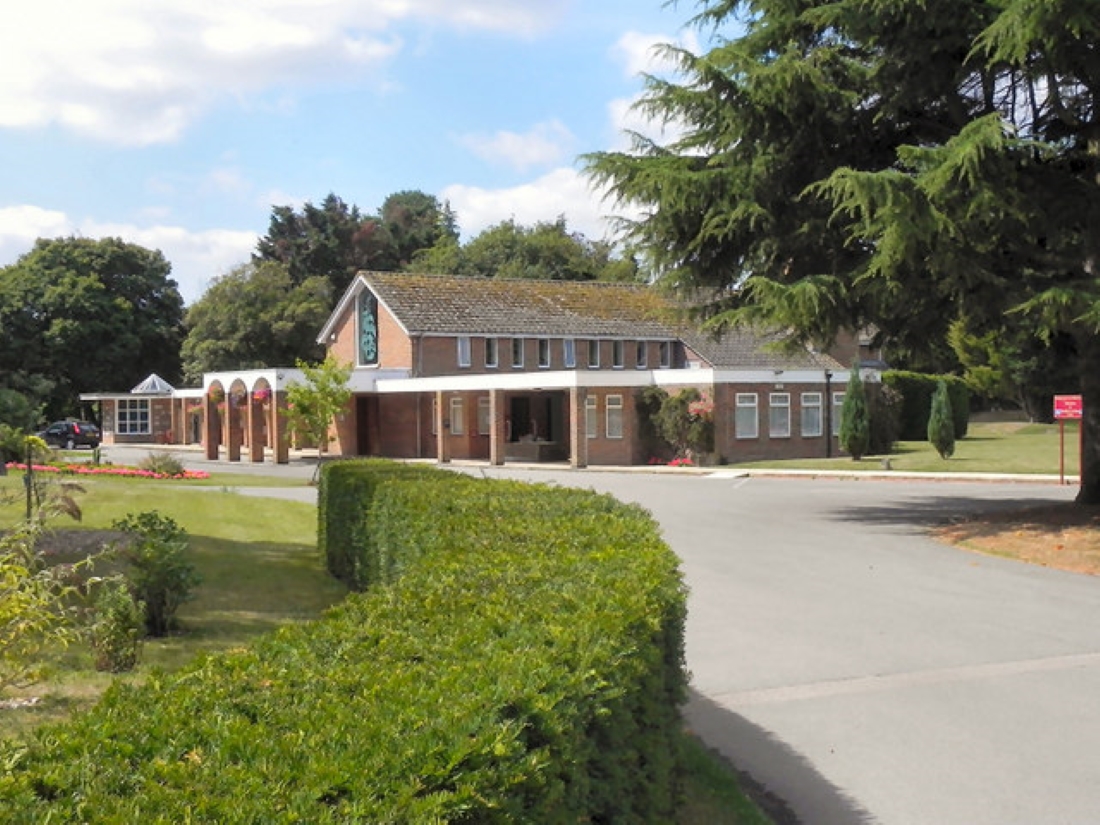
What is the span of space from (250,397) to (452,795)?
44.8 m

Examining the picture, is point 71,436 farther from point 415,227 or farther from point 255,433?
point 415,227

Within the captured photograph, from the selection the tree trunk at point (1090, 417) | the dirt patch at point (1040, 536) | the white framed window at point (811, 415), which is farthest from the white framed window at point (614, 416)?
the tree trunk at point (1090, 417)

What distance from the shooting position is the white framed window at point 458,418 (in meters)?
45.0

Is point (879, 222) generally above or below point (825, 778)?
above

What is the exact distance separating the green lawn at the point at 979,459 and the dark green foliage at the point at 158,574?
26023mm

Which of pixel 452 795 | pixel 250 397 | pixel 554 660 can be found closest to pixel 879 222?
pixel 554 660

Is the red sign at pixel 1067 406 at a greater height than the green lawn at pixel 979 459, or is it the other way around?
the red sign at pixel 1067 406

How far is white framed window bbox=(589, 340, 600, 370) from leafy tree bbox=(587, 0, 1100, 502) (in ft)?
101

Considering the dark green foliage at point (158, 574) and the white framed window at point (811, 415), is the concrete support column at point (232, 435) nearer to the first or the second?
the white framed window at point (811, 415)

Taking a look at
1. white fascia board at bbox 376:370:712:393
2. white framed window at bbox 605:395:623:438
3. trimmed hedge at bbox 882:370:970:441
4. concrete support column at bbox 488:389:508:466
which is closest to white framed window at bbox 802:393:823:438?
white fascia board at bbox 376:370:712:393

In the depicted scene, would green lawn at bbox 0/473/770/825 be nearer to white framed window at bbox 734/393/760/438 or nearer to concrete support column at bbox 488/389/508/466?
concrete support column at bbox 488/389/508/466

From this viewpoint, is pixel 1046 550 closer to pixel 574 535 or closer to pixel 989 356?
pixel 574 535

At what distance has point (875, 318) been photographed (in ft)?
59.8

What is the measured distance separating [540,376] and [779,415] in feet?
28.3
